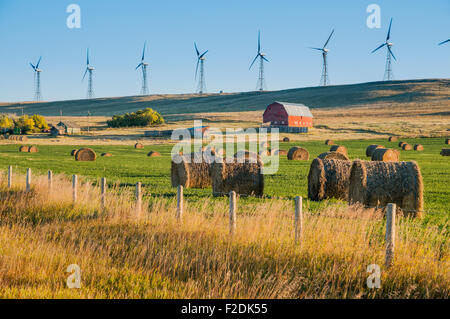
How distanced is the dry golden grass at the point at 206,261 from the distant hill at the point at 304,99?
424 feet

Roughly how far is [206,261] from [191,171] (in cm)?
1318

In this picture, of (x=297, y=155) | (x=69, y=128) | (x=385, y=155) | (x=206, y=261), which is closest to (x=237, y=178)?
(x=206, y=261)

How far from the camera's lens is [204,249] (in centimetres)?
968

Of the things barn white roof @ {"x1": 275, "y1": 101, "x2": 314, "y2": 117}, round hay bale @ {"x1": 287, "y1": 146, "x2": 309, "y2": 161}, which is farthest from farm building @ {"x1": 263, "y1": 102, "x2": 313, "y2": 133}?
round hay bale @ {"x1": 287, "y1": 146, "x2": 309, "y2": 161}

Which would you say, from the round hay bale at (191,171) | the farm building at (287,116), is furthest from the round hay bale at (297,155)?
the farm building at (287,116)

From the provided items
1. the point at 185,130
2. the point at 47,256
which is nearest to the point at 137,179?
the point at 47,256

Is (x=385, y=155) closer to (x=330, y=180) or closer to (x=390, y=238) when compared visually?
(x=330, y=180)

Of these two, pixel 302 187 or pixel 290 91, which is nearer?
pixel 302 187

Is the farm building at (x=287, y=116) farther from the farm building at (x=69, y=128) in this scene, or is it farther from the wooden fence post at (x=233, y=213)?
the wooden fence post at (x=233, y=213)

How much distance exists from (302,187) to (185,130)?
66.2 metres

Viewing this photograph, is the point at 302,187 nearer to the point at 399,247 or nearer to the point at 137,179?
the point at 137,179

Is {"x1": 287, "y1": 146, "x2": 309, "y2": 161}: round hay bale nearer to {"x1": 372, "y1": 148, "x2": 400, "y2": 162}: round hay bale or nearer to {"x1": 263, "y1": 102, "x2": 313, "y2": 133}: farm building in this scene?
{"x1": 372, "y1": 148, "x2": 400, "y2": 162}: round hay bale

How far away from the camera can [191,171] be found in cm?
2217

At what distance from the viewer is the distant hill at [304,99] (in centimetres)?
14512
